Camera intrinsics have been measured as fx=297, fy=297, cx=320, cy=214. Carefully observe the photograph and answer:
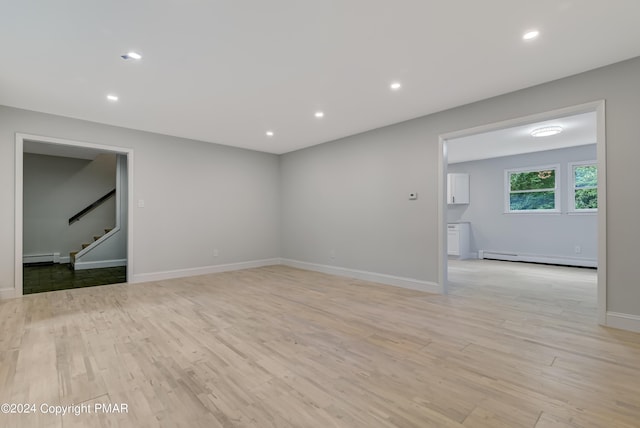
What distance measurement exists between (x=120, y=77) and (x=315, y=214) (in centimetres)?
395

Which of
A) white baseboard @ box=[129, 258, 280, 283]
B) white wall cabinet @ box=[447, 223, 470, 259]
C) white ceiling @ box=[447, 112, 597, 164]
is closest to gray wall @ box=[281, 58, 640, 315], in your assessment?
white baseboard @ box=[129, 258, 280, 283]

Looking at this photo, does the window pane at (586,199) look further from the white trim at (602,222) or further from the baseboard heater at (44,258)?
the baseboard heater at (44,258)

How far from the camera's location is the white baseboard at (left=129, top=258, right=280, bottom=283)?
509cm

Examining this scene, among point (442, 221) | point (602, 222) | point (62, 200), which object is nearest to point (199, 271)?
point (442, 221)

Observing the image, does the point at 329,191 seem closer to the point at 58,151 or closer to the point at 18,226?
the point at 18,226

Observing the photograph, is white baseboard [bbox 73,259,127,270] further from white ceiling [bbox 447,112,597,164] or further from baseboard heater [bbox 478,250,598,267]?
baseboard heater [bbox 478,250,598,267]

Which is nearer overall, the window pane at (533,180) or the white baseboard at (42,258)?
the window pane at (533,180)

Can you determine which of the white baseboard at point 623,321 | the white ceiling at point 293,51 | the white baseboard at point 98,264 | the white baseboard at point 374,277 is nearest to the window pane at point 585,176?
the white ceiling at point 293,51

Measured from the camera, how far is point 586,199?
21.6 ft

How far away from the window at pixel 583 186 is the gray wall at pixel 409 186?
→ 180 inches

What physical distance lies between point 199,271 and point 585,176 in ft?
27.9

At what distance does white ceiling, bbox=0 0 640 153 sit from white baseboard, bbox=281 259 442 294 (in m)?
2.53

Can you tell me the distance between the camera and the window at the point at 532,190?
7.02m

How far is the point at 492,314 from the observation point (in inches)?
132
